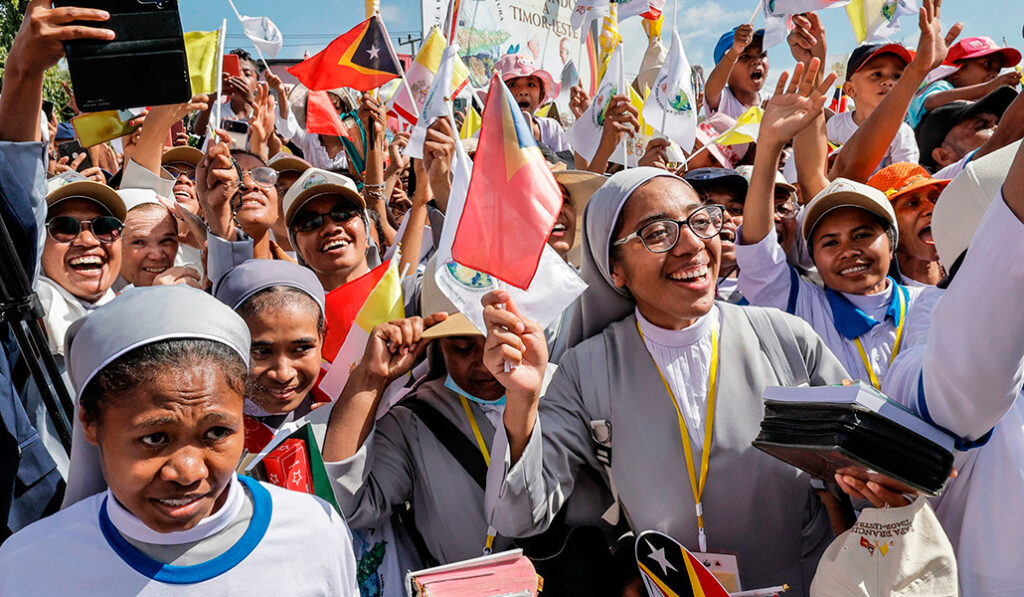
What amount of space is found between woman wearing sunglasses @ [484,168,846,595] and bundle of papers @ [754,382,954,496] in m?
0.65

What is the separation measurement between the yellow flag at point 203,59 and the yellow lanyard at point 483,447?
304cm

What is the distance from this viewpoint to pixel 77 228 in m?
3.58

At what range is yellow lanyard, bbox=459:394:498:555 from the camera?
2639mm

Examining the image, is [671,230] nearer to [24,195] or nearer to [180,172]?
[24,195]

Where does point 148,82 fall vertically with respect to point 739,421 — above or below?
above

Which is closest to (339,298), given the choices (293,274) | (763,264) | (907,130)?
(293,274)

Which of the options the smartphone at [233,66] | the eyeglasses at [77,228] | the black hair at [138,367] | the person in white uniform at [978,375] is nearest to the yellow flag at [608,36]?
the smartphone at [233,66]

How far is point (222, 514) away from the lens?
195 cm

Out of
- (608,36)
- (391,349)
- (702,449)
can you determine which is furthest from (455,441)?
(608,36)

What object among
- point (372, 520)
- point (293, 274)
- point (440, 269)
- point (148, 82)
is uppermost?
point (148, 82)

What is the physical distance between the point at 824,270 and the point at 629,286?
3.78 ft

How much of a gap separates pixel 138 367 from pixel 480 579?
1.00 metres

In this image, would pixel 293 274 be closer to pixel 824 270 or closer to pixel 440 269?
pixel 440 269

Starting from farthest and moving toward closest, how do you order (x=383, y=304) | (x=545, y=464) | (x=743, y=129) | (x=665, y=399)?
(x=743, y=129)
(x=383, y=304)
(x=665, y=399)
(x=545, y=464)
